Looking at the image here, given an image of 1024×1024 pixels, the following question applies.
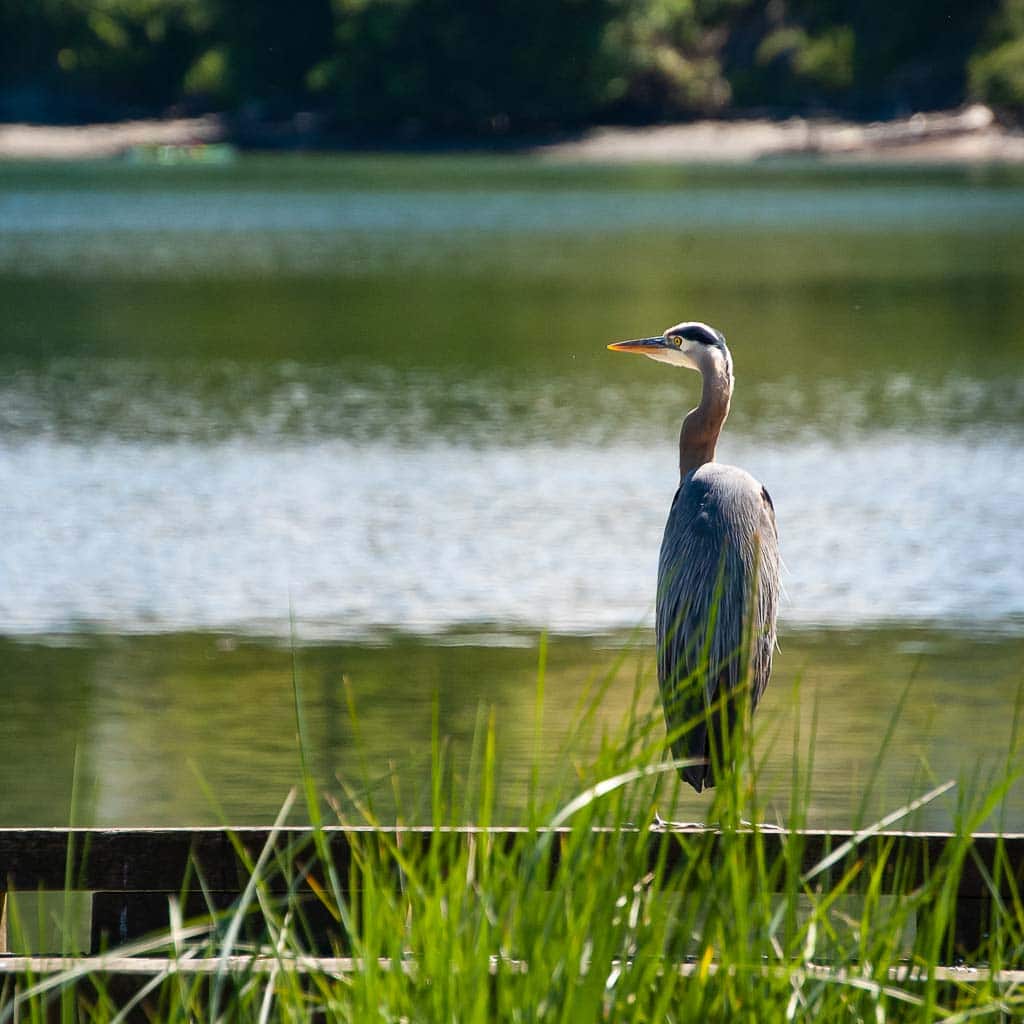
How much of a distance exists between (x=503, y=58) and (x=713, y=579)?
91.0 meters

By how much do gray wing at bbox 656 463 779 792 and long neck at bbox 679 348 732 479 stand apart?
80 cm

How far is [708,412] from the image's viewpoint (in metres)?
5.75

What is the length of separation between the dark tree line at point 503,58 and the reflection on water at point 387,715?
7605 cm

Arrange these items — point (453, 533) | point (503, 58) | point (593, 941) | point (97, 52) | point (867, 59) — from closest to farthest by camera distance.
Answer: point (593, 941), point (453, 533), point (867, 59), point (503, 58), point (97, 52)

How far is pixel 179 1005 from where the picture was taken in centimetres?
291

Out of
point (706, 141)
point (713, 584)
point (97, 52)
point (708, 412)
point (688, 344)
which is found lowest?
point (706, 141)

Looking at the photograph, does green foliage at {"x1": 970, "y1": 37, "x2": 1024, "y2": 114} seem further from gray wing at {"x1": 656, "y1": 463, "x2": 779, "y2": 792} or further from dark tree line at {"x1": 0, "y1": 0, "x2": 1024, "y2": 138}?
gray wing at {"x1": 656, "y1": 463, "x2": 779, "y2": 792}

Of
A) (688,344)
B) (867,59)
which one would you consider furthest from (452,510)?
(867,59)

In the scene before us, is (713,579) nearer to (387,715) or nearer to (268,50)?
(387,715)

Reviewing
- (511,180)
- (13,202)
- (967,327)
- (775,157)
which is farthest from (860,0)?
(967,327)

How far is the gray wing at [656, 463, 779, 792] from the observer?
15.3 ft

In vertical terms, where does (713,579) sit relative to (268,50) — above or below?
below

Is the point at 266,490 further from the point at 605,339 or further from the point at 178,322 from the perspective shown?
the point at 178,322

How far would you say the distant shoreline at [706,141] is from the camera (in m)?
80.9
